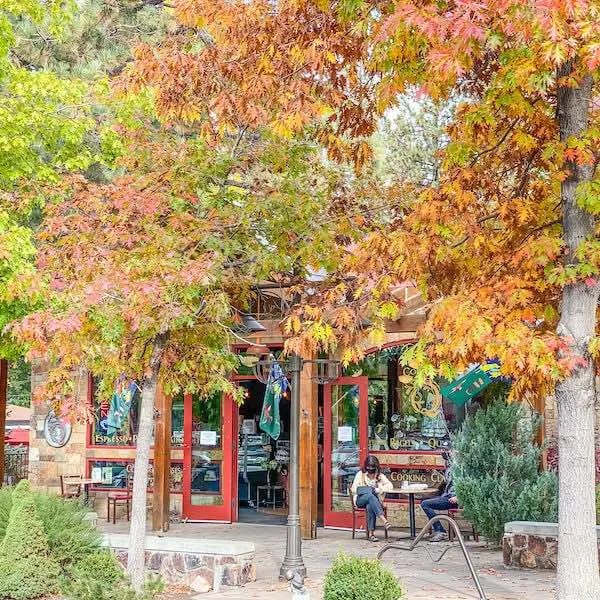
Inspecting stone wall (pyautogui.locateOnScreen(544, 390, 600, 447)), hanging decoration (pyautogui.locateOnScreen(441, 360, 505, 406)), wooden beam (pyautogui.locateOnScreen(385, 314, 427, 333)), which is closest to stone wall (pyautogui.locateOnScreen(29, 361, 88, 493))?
wooden beam (pyautogui.locateOnScreen(385, 314, 427, 333))

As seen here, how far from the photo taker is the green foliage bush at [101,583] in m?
6.25

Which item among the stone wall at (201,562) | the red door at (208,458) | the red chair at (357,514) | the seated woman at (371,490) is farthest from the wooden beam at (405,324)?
the stone wall at (201,562)

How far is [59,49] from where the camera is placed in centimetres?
1524

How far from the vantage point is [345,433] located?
46.1 ft

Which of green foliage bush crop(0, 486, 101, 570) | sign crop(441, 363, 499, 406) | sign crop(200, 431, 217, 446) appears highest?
sign crop(441, 363, 499, 406)

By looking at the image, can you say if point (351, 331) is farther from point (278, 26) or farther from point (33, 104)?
point (33, 104)

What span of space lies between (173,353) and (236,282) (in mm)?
947

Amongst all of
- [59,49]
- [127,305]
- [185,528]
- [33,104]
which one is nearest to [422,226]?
[127,305]

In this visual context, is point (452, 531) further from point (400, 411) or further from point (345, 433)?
point (345, 433)

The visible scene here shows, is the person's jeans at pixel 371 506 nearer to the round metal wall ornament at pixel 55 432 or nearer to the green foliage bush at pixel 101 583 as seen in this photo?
the green foliage bush at pixel 101 583

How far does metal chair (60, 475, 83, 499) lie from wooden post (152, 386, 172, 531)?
214 centimetres

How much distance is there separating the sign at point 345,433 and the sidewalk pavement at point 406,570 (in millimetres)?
1392

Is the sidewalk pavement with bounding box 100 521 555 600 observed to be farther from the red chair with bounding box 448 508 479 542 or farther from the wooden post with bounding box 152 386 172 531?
the wooden post with bounding box 152 386 172 531

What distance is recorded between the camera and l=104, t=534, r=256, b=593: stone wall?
29.8 feet
